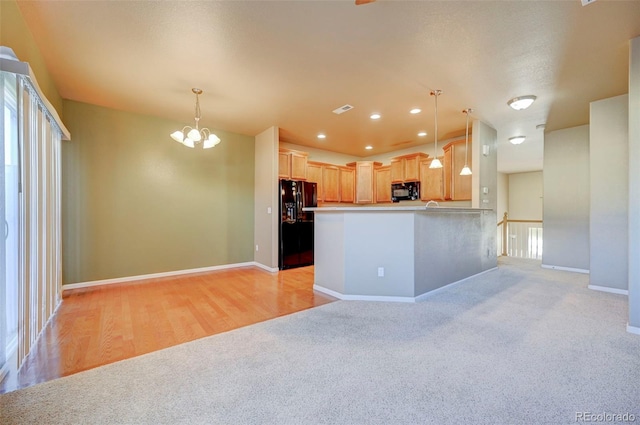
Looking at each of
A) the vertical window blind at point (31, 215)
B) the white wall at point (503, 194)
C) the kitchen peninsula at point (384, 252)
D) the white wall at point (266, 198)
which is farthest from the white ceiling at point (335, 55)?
the white wall at point (503, 194)

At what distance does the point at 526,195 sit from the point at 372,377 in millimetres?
12207

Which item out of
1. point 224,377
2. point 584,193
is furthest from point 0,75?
point 584,193

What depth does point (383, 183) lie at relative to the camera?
705 centimetres

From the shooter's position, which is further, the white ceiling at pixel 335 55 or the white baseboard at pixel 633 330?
the white baseboard at pixel 633 330

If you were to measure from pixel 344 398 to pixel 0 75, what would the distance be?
3.17 m

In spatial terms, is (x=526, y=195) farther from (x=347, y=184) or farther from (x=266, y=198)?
(x=266, y=198)

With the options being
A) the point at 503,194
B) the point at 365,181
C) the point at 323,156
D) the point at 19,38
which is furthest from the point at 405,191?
the point at 503,194

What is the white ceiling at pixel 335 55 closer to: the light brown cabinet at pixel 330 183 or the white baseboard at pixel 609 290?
the light brown cabinet at pixel 330 183

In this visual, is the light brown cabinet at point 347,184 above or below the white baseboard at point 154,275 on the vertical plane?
above

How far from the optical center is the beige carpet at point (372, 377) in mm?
1530

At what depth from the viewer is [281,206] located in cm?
525
